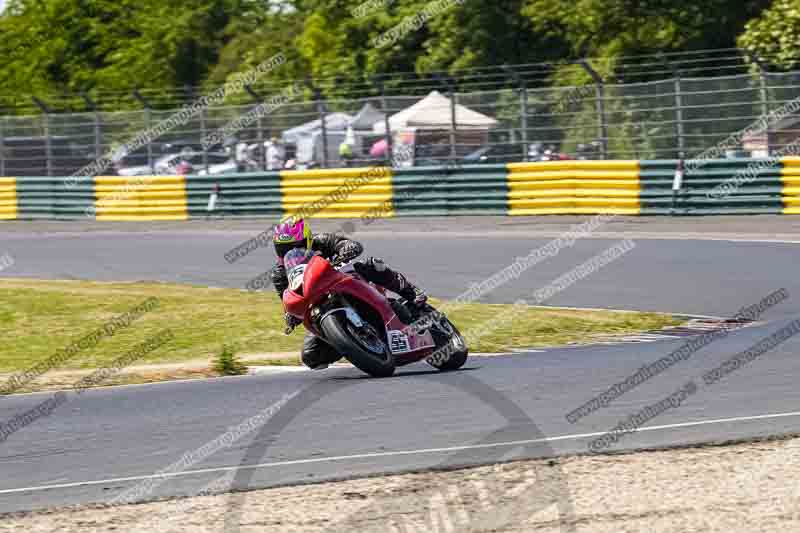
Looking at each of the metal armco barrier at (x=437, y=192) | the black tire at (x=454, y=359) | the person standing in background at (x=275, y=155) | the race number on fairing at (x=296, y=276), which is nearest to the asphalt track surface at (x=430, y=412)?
the black tire at (x=454, y=359)

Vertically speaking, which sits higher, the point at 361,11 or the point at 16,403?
the point at 361,11

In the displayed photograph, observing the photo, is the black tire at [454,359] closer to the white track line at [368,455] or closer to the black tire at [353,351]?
the black tire at [353,351]

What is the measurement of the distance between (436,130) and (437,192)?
1171mm

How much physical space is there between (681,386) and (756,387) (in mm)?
499

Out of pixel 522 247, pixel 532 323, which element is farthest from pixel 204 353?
pixel 522 247

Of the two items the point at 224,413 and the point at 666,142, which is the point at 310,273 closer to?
the point at 224,413

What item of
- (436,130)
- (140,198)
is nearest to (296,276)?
(436,130)

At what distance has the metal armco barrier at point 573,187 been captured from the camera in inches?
947

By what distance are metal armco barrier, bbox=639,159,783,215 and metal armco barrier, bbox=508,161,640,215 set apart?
262 mm

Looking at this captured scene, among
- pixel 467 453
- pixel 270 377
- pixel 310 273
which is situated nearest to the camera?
pixel 467 453

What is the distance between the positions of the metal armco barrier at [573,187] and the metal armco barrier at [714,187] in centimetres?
26

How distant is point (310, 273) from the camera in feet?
34.3

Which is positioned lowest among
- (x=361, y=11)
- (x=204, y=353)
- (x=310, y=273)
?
(x=204, y=353)

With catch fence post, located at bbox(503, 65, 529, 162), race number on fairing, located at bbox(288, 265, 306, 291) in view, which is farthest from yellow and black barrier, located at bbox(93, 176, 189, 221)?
race number on fairing, located at bbox(288, 265, 306, 291)
